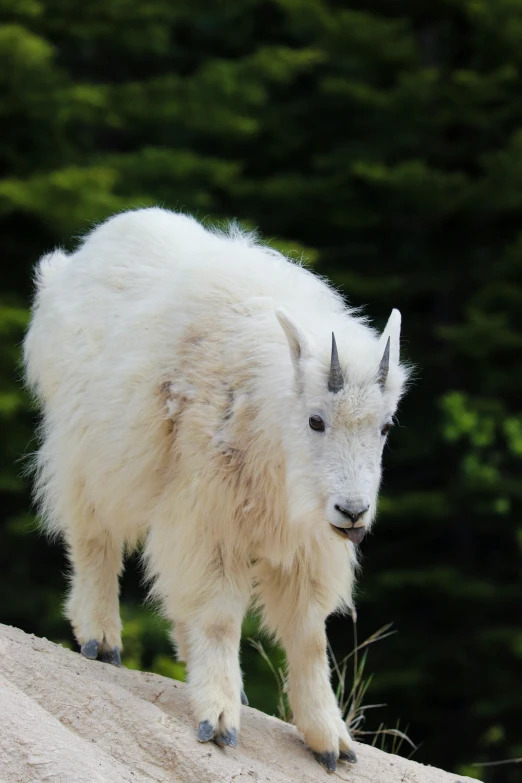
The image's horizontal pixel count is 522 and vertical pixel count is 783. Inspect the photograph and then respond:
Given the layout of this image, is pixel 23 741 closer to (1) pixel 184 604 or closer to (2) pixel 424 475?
(1) pixel 184 604

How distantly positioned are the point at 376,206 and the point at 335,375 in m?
12.8

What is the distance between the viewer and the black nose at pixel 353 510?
497 centimetres

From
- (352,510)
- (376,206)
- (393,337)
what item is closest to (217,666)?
(352,510)

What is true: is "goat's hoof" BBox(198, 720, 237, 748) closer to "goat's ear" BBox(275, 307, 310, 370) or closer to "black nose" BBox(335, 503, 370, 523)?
"black nose" BBox(335, 503, 370, 523)

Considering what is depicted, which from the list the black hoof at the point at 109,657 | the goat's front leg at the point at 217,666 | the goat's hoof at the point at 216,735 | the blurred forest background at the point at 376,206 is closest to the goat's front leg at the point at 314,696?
the goat's front leg at the point at 217,666

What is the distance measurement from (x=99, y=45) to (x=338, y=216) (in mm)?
3690

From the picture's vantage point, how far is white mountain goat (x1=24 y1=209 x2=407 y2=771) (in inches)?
208

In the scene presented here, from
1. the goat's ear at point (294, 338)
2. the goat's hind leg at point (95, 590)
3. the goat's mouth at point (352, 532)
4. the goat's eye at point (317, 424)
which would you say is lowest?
the goat's hind leg at point (95, 590)

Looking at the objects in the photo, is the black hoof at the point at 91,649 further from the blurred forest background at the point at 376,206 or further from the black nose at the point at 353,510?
the blurred forest background at the point at 376,206

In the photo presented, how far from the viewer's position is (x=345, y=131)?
18312 mm

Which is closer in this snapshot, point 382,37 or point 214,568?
point 214,568

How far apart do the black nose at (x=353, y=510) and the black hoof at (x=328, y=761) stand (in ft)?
4.11

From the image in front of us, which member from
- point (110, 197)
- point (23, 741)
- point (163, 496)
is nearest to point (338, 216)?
point (110, 197)

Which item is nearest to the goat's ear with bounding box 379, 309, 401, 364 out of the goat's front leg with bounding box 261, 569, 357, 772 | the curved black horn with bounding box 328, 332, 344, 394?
the curved black horn with bounding box 328, 332, 344, 394
